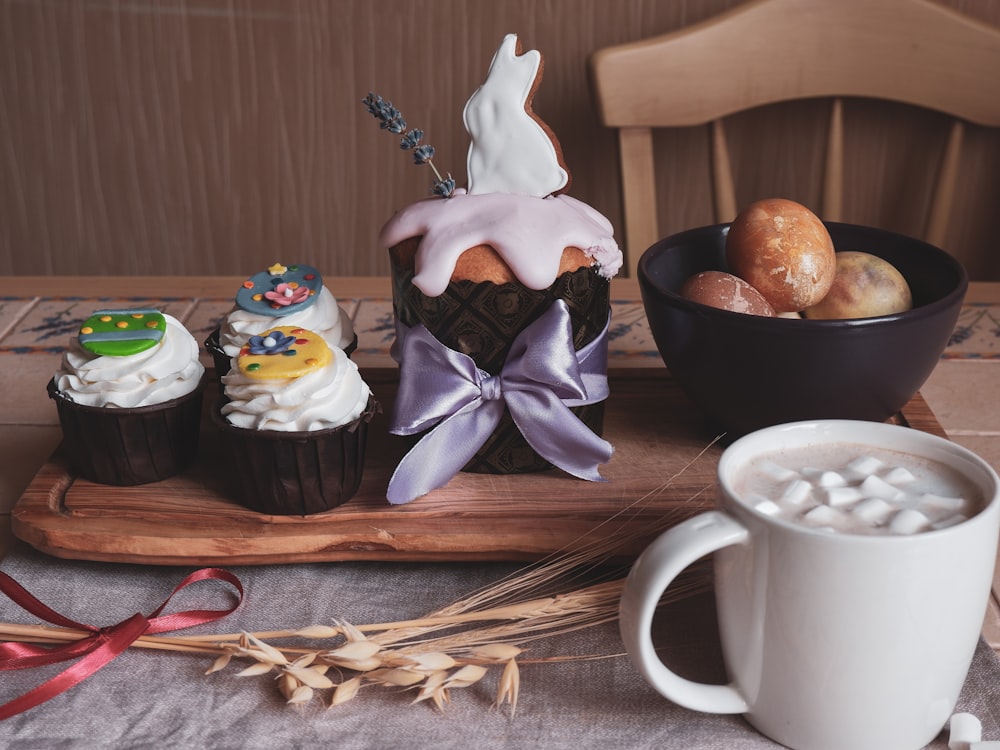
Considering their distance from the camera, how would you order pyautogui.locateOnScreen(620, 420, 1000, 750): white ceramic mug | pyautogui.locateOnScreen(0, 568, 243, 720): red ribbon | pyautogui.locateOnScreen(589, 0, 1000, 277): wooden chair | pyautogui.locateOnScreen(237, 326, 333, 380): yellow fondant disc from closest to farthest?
1. pyautogui.locateOnScreen(620, 420, 1000, 750): white ceramic mug
2. pyautogui.locateOnScreen(0, 568, 243, 720): red ribbon
3. pyautogui.locateOnScreen(237, 326, 333, 380): yellow fondant disc
4. pyautogui.locateOnScreen(589, 0, 1000, 277): wooden chair

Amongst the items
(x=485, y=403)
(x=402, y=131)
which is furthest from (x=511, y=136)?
(x=485, y=403)

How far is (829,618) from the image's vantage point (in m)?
0.55

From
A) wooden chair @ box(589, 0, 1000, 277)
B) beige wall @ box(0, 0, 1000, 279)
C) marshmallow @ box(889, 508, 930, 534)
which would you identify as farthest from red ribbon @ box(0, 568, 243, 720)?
beige wall @ box(0, 0, 1000, 279)

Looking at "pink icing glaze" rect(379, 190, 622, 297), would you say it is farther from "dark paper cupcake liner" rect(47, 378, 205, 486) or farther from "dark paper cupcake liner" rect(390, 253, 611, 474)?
"dark paper cupcake liner" rect(47, 378, 205, 486)

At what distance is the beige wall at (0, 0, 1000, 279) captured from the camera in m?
1.70

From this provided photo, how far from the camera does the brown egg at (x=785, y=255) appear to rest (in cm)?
86

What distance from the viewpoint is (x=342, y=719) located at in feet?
2.08

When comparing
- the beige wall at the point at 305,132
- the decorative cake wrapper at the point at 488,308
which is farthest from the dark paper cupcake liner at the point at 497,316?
the beige wall at the point at 305,132

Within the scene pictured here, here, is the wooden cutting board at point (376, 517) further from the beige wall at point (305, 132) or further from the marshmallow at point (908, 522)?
the beige wall at point (305, 132)

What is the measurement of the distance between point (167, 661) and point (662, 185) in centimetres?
131

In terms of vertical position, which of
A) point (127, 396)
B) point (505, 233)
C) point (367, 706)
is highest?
point (505, 233)

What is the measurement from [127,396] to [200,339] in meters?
0.38

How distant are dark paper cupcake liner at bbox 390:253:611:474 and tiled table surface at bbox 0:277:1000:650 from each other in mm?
277

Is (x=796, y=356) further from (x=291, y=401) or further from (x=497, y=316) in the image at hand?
(x=291, y=401)
